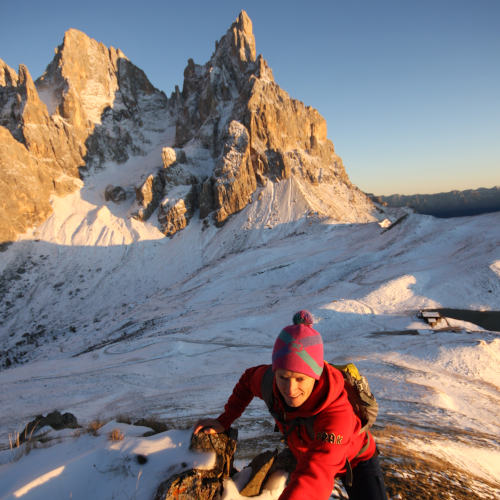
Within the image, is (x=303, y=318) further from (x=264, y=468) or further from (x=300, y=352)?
(x=264, y=468)

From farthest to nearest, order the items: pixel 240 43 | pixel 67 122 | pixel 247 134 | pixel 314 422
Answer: pixel 240 43 → pixel 67 122 → pixel 247 134 → pixel 314 422

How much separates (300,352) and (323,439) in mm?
602

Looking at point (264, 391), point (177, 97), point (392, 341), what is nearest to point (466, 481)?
point (264, 391)

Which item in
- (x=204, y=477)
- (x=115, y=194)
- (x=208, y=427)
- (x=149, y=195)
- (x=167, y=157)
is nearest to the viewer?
(x=204, y=477)

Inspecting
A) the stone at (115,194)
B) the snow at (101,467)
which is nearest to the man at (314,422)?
→ the snow at (101,467)

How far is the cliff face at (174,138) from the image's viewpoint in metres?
44.7

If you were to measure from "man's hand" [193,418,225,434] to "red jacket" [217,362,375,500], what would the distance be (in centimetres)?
49

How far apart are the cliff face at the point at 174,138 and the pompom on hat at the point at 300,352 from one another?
42.2 metres

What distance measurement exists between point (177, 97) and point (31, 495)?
77.6m

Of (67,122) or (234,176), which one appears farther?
(67,122)

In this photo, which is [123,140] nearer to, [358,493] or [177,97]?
[177,97]

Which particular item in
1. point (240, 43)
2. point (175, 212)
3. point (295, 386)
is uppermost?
point (240, 43)

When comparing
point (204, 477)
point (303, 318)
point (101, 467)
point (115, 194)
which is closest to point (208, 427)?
point (204, 477)

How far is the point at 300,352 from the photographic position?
7.17 feet
